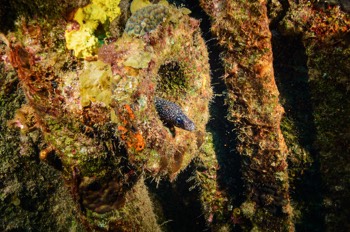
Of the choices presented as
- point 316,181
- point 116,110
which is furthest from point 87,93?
point 316,181

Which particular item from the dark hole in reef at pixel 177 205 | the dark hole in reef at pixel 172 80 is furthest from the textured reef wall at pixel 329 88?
the dark hole in reef at pixel 177 205

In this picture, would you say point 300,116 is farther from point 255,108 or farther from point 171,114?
point 171,114

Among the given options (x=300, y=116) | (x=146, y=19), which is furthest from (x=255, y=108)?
(x=146, y=19)

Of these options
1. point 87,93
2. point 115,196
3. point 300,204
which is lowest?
point 300,204

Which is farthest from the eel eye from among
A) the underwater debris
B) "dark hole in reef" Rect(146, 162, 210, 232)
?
"dark hole in reef" Rect(146, 162, 210, 232)

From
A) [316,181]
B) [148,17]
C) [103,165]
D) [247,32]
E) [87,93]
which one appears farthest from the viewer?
[316,181]

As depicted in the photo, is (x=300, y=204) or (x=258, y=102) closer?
(x=258, y=102)

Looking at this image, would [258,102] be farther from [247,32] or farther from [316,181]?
[316,181]

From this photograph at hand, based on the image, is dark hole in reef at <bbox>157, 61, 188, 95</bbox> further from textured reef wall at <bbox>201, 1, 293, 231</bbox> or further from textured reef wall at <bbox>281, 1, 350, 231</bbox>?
textured reef wall at <bbox>281, 1, 350, 231</bbox>
